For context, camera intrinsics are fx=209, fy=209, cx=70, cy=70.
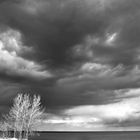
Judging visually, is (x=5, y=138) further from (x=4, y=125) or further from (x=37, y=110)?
(x=37, y=110)

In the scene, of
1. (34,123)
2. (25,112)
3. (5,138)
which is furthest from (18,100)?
(5,138)

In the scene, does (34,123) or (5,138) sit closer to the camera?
(34,123)

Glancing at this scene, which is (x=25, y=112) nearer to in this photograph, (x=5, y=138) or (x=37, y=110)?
(x=37, y=110)

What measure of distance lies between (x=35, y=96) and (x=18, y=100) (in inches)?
200

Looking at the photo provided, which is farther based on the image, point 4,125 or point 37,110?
point 4,125

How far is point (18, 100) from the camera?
57.6 meters

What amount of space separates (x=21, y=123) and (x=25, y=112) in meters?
3.79

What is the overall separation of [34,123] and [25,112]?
13.0 ft

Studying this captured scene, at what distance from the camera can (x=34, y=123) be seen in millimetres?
58062

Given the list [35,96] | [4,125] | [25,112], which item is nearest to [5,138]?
[4,125]

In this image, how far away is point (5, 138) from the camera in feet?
209

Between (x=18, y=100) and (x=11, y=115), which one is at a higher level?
(x=18, y=100)

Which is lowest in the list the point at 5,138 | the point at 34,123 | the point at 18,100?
the point at 5,138

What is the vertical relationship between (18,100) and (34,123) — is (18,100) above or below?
above
